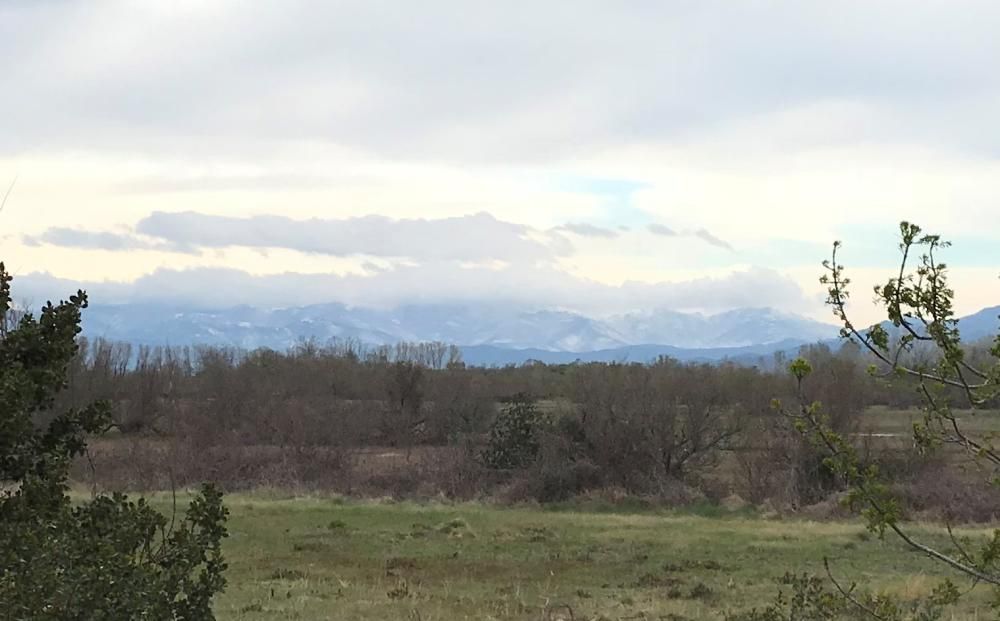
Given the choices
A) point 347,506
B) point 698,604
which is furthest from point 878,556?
point 347,506

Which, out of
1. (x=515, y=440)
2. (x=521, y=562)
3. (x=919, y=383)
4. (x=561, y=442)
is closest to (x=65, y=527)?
(x=919, y=383)

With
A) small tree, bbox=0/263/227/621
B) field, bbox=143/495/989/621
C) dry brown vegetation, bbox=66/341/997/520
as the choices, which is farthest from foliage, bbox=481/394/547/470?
small tree, bbox=0/263/227/621

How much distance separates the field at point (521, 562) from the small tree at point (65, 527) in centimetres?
815

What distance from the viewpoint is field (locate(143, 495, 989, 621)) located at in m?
13.7

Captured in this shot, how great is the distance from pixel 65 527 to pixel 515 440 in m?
33.7

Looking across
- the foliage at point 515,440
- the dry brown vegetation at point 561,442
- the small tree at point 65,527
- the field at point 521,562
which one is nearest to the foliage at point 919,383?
the small tree at point 65,527

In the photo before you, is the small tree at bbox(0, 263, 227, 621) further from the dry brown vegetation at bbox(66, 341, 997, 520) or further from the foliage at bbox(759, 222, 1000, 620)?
the dry brown vegetation at bbox(66, 341, 997, 520)

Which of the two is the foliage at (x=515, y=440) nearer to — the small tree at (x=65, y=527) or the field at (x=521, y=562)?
the field at (x=521, y=562)

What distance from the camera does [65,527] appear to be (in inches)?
153

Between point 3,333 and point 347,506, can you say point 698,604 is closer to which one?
point 3,333

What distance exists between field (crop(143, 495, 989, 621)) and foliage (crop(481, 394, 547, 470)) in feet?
22.3

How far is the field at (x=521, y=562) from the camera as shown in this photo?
45.0 ft

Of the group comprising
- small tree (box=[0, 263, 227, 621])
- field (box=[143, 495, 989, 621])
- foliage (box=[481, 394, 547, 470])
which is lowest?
field (box=[143, 495, 989, 621])

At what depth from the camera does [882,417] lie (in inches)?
1604
